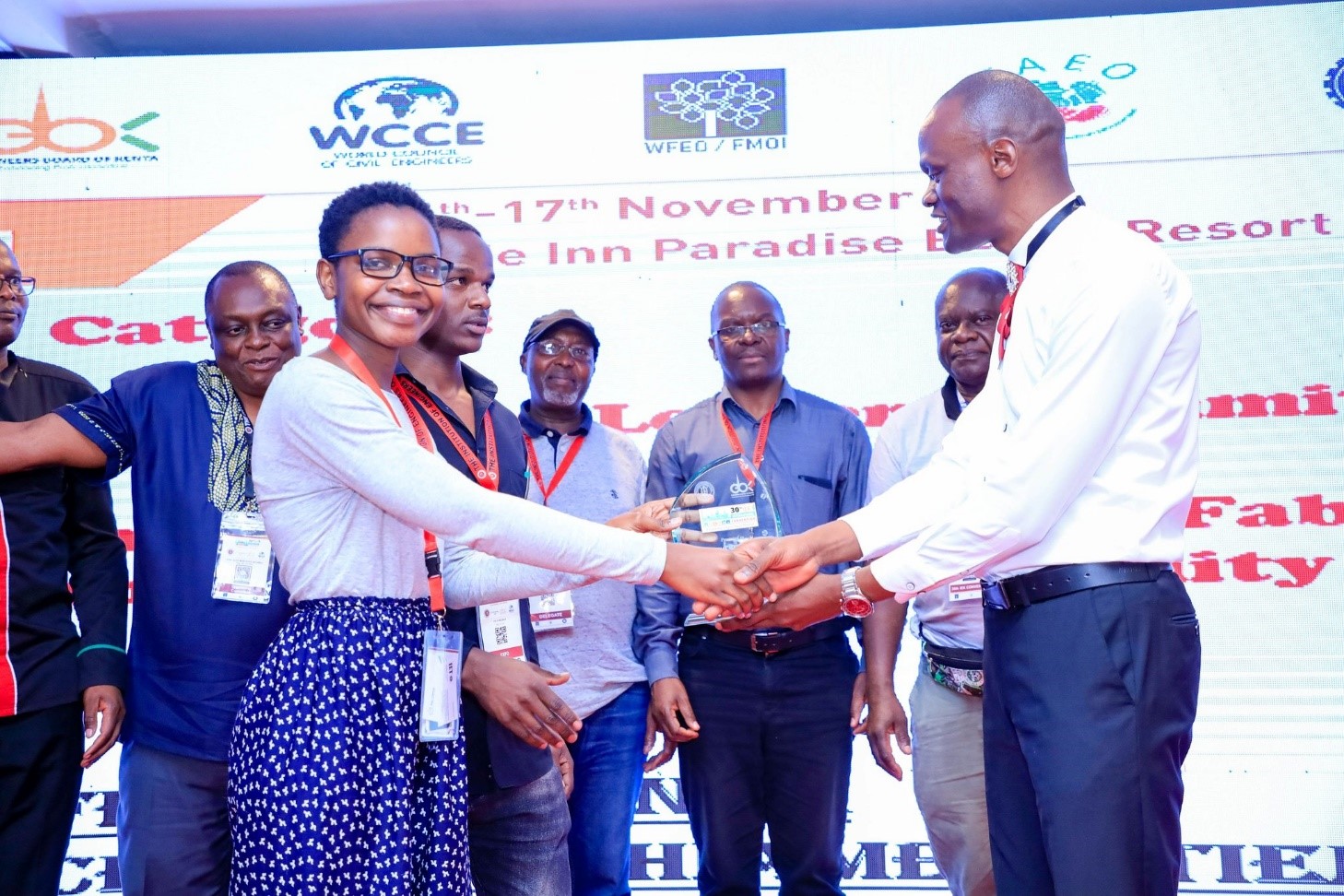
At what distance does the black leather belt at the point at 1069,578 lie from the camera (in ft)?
6.73

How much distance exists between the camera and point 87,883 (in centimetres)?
468

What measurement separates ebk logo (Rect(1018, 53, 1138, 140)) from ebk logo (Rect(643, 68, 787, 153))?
3.38ft

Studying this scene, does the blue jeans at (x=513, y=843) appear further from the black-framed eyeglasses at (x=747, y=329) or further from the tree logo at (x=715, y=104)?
the tree logo at (x=715, y=104)

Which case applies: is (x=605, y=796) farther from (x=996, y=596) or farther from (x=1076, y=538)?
(x=1076, y=538)

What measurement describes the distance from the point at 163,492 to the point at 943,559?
5.65ft

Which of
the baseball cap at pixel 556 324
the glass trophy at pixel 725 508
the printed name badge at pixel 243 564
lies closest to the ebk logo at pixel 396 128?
the baseball cap at pixel 556 324

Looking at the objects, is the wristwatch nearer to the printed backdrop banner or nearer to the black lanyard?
the black lanyard

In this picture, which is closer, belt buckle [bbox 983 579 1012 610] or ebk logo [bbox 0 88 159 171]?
belt buckle [bbox 983 579 1012 610]

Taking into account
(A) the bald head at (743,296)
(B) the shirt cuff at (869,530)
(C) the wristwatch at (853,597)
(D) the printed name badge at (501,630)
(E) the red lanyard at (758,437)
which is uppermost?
(A) the bald head at (743,296)

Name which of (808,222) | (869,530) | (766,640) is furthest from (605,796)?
(808,222)

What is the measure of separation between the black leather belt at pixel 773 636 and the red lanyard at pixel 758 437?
1.77ft

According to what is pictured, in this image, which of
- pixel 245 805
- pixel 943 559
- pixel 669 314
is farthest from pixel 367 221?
pixel 669 314

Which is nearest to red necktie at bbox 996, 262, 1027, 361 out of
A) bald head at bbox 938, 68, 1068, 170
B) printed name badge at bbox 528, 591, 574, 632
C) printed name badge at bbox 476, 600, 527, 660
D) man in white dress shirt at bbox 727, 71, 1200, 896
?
man in white dress shirt at bbox 727, 71, 1200, 896

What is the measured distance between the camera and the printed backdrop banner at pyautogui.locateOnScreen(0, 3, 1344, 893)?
14.9 ft
